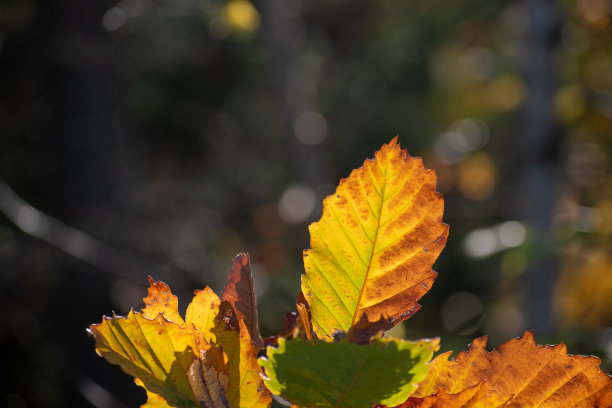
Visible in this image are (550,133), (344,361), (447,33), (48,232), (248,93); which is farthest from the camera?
(248,93)

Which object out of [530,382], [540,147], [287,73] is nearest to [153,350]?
[530,382]

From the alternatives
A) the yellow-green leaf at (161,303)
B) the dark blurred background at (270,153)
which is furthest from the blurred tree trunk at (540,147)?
the yellow-green leaf at (161,303)

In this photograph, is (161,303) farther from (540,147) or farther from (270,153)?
(270,153)

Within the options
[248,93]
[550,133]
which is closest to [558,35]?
[550,133]

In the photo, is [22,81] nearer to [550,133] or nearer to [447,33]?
[550,133]

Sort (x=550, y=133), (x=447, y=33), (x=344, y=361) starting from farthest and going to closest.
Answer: (x=447, y=33), (x=550, y=133), (x=344, y=361)

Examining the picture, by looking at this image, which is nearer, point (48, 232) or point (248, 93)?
point (48, 232)

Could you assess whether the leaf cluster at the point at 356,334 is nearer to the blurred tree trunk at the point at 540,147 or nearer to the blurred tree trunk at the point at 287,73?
the blurred tree trunk at the point at 540,147
